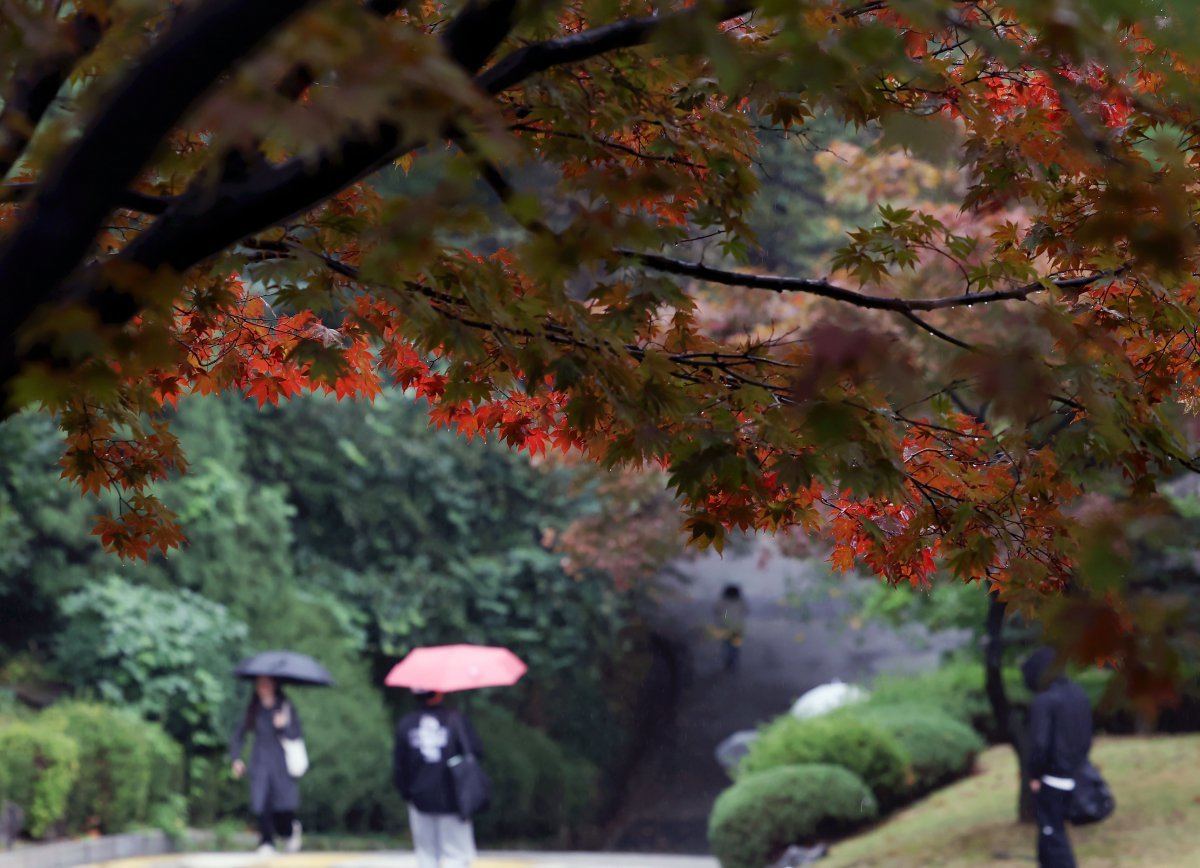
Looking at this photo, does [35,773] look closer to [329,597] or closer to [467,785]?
[467,785]

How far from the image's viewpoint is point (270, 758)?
11.5m

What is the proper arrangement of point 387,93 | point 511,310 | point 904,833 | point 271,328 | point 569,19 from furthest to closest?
point 904,833
point 271,328
point 569,19
point 511,310
point 387,93

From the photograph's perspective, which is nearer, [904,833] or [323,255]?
[323,255]

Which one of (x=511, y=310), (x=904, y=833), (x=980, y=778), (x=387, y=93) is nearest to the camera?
(x=387, y=93)

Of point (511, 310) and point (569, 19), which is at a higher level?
point (569, 19)

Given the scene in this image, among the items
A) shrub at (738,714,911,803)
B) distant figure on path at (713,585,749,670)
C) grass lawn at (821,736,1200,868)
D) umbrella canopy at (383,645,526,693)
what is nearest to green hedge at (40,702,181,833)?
umbrella canopy at (383,645,526,693)

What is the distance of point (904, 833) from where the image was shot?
12766 mm

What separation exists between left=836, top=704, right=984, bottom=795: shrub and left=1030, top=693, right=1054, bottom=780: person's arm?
4792mm

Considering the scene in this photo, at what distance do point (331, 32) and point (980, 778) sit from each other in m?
14.0

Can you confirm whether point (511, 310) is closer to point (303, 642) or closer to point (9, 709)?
point (9, 709)

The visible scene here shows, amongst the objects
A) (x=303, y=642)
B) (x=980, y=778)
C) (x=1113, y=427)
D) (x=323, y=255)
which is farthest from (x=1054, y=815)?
(x=303, y=642)

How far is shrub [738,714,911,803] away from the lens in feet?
44.3

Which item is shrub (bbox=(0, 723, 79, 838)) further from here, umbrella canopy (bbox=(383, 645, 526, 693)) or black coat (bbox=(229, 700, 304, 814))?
umbrella canopy (bbox=(383, 645, 526, 693))

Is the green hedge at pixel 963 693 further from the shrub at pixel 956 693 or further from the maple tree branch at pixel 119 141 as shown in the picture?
the maple tree branch at pixel 119 141
